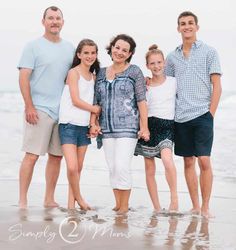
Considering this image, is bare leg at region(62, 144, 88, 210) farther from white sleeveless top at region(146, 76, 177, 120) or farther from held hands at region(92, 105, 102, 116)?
white sleeveless top at region(146, 76, 177, 120)

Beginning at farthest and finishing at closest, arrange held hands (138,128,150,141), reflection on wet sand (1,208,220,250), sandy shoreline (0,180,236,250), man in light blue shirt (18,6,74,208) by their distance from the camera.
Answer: man in light blue shirt (18,6,74,208)
held hands (138,128,150,141)
reflection on wet sand (1,208,220,250)
sandy shoreline (0,180,236,250)

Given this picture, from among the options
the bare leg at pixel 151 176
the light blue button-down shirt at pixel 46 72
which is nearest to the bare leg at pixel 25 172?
the light blue button-down shirt at pixel 46 72

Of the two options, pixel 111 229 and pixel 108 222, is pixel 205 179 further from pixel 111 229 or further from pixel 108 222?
pixel 111 229

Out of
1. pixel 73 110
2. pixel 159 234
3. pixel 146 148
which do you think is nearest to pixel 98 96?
pixel 73 110

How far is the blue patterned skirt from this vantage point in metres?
5.70

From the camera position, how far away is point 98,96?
5.69 meters

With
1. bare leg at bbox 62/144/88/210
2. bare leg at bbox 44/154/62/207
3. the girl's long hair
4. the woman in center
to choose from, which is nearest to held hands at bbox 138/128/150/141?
the woman in center

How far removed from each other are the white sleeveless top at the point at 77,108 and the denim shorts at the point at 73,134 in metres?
0.04

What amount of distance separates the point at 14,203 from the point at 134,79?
6.43 ft

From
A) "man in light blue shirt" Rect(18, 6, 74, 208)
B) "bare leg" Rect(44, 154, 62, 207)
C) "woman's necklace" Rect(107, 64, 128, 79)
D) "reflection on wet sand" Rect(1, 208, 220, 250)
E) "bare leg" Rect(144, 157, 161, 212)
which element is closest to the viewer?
"reflection on wet sand" Rect(1, 208, 220, 250)

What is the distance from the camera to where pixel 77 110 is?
220 inches

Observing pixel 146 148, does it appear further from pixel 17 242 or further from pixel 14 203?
pixel 17 242

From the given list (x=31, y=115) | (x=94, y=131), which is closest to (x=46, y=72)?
(x=31, y=115)

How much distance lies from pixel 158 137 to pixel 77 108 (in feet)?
2.76
